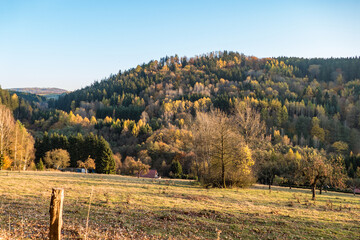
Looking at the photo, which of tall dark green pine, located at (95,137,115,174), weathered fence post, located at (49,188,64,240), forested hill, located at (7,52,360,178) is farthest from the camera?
forested hill, located at (7,52,360,178)

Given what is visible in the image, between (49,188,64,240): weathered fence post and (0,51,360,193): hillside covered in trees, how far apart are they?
27.8 meters

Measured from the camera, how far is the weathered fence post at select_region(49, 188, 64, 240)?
555cm

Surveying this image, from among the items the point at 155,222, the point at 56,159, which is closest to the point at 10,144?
the point at 56,159

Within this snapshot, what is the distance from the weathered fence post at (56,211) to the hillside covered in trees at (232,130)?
91.1ft

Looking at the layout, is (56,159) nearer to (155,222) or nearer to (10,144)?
(10,144)

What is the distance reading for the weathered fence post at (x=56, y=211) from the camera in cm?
555

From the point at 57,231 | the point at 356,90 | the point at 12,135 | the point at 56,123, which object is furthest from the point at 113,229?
the point at 356,90

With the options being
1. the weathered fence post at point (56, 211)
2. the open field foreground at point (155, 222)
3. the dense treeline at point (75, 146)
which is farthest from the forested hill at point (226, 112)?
the weathered fence post at point (56, 211)

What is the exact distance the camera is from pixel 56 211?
5617 mm

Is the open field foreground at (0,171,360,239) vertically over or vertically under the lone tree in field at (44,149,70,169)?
over

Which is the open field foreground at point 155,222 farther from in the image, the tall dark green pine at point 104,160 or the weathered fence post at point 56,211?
the tall dark green pine at point 104,160

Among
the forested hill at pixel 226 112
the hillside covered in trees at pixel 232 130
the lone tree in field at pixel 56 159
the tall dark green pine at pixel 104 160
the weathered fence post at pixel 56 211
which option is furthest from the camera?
the forested hill at pixel 226 112

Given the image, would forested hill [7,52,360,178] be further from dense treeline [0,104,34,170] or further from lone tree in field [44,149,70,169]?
dense treeline [0,104,34,170]

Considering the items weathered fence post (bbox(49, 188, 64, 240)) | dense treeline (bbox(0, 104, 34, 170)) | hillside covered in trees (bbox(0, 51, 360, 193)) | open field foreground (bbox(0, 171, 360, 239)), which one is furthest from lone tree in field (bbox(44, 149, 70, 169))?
weathered fence post (bbox(49, 188, 64, 240))
